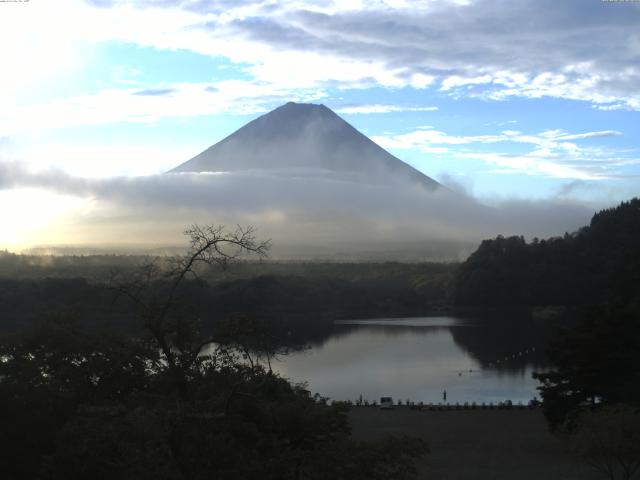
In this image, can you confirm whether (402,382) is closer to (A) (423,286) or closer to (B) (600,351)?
(B) (600,351)

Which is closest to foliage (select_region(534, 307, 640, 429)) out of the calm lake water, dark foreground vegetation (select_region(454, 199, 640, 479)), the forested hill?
dark foreground vegetation (select_region(454, 199, 640, 479))

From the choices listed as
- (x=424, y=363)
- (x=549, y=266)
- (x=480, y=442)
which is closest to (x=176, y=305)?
(x=480, y=442)

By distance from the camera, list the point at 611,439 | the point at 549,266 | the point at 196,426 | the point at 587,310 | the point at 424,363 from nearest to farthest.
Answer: the point at 196,426 → the point at 611,439 → the point at 587,310 → the point at 424,363 → the point at 549,266

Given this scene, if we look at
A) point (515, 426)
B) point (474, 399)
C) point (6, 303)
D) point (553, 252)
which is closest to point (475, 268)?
point (553, 252)

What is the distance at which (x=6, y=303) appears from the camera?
134 feet

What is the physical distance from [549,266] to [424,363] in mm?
31779

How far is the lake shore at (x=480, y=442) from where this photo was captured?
1175 cm

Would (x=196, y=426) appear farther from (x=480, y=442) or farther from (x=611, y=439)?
(x=480, y=442)

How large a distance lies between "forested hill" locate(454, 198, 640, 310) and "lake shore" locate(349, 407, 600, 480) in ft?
127

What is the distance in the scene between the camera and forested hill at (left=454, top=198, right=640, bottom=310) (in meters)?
55.5

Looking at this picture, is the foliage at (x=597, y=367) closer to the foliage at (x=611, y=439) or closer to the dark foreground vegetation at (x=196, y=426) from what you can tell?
the foliage at (x=611, y=439)

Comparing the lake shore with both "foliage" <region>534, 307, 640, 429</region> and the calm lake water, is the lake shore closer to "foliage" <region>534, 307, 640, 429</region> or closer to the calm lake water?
"foliage" <region>534, 307, 640, 429</region>

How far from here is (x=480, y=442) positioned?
1410 cm

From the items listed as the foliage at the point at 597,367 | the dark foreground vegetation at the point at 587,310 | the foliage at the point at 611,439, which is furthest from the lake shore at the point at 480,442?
the foliage at the point at 611,439
